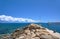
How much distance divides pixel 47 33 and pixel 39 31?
0.68 ft

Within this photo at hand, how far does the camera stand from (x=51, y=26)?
5129mm

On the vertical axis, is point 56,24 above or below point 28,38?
above

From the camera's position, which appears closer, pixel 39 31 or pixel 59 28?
pixel 39 31

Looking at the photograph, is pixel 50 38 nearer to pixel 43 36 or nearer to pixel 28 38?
pixel 43 36

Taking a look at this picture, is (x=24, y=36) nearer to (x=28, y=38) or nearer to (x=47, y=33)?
(x=28, y=38)

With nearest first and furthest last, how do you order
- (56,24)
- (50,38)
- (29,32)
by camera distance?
(50,38), (29,32), (56,24)

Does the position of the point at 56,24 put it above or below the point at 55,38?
above

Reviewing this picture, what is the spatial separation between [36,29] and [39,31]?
14 centimetres

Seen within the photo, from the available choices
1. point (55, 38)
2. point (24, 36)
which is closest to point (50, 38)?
point (55, 38)

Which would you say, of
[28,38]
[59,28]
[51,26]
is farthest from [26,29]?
[59,28]

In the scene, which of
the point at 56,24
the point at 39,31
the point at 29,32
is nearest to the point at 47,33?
the point at 39,31

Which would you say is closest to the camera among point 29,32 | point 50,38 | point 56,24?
point 50,38

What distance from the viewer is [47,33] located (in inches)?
140

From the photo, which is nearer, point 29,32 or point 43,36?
point 43,36
